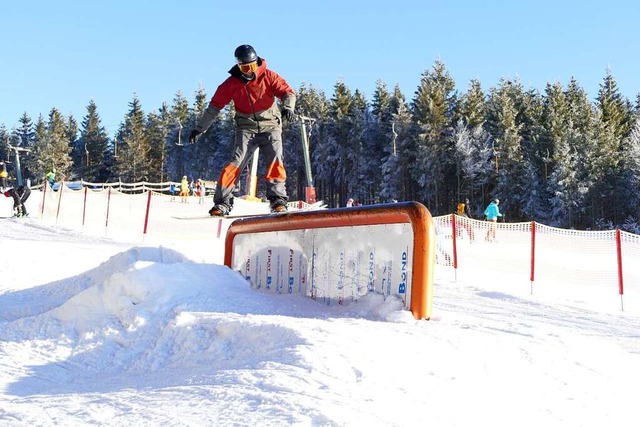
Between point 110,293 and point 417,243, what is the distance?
3.01 meters

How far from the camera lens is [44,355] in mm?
5152

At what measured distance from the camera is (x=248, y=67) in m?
7.25

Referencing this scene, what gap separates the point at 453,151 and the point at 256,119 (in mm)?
52970

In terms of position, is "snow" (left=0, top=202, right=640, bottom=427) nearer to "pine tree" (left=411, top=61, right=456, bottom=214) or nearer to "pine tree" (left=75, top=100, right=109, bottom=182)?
"pine tree" (left=411, top=61, right=456, bottom=214)

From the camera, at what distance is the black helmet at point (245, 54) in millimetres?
7137

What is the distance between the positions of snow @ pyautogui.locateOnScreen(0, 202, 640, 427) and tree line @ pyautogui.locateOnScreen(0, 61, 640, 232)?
4691cm

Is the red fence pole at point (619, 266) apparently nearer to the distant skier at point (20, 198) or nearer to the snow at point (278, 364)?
the snow at point (278, 364)

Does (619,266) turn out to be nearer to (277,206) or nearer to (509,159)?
(277,206)

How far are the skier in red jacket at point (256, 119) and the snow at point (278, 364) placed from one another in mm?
1095

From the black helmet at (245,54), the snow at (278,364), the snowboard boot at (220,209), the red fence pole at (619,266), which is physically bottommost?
the snow at (278,364)

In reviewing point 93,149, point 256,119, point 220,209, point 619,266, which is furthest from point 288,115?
point 93,149

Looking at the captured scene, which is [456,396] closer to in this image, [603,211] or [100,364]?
[100,364]

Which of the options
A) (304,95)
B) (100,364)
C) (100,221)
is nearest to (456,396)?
(100,364)

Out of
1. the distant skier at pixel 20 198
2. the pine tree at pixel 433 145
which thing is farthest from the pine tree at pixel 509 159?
the distant skier at pixel 20 198
